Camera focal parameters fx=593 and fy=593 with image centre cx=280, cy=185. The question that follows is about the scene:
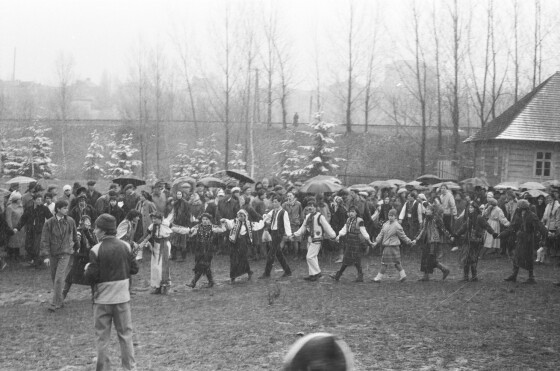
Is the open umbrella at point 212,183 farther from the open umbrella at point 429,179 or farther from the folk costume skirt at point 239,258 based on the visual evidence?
the folk costume skirt at point 239,258

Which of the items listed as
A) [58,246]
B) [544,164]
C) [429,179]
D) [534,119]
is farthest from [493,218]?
[534,119]

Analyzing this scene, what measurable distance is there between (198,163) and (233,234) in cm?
3634

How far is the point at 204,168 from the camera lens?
4872cm

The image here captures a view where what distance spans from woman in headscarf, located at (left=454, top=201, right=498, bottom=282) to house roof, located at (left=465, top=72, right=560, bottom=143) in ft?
69.2

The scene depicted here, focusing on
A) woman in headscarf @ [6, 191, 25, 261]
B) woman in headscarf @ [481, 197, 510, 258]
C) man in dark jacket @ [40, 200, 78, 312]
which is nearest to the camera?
man in dark jacket @ [40, 200, 78, 312]

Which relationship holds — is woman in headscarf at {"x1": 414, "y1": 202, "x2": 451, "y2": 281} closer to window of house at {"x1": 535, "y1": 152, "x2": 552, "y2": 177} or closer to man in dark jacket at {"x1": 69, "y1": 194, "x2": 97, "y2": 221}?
man in dark jacket at {"x1": 69, "y1": 194, "x2": 97, "y2": 221}

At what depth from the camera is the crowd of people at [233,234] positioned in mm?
7711

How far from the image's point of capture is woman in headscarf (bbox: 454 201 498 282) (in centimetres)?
1395

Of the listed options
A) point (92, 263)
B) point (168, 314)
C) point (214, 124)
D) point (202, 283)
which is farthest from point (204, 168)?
point (92, 263)

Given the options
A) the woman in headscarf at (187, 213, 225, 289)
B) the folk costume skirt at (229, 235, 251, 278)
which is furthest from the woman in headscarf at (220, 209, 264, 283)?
the woman in headscarf at (187, 213, 225, 289)

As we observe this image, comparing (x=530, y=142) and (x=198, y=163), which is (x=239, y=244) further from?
(x=198, y=163)

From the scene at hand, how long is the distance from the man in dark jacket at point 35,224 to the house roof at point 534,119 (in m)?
25.9

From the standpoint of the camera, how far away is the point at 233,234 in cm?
1405

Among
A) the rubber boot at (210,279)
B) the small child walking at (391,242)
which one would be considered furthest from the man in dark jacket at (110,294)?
the small child walking at (391,242)
